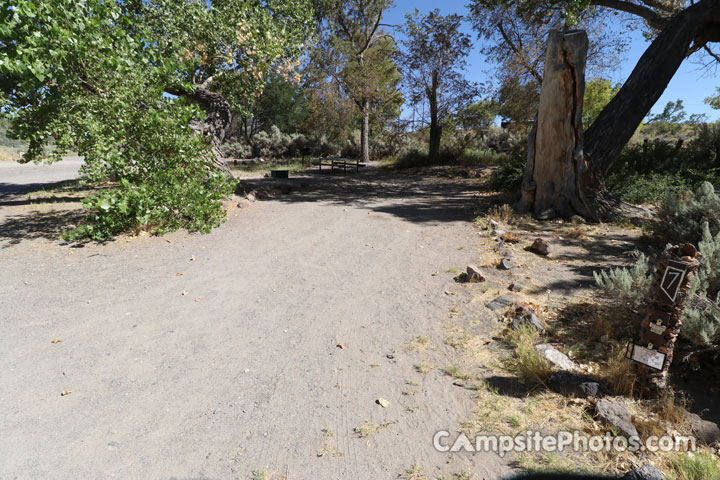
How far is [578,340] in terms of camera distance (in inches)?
133

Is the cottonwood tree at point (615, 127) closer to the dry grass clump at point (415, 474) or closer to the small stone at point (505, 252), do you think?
the small stone at point (505, 252)

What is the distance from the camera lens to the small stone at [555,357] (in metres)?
2.96

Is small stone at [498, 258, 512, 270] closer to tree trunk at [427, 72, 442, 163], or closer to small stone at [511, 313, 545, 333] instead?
small stone at [511, 313, 545, 333]

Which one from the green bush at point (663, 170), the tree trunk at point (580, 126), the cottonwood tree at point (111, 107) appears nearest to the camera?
the cottonwood tree at point (111, 107)

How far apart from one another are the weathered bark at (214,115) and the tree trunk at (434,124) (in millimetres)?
10252

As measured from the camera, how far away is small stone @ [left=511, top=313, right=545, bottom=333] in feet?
11.5

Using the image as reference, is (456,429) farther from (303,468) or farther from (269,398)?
(269,398)

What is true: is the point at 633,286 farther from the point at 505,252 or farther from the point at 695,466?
the point at 505,252

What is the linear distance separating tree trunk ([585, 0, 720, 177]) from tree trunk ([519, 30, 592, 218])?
0.81m

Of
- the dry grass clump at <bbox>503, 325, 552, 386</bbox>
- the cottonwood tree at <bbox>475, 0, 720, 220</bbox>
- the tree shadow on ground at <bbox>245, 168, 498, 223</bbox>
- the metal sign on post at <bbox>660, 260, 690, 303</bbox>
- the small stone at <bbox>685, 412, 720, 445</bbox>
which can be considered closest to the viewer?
the small stone at <bbox>685, 412, 720, 445</bbox>

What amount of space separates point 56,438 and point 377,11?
23204mm

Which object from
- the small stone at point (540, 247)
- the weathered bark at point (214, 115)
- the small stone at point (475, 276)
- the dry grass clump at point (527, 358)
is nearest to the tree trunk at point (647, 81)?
the small stone at point (540, 247)

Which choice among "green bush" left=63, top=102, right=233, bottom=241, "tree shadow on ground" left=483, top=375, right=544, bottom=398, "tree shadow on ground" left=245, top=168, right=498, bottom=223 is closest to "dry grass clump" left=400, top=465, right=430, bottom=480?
"tree shadow on ground" left=483, top=375, right=544, bottom=398

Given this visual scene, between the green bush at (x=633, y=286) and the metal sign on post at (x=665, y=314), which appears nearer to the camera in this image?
the metal sign on post at (x=665, y=314)
